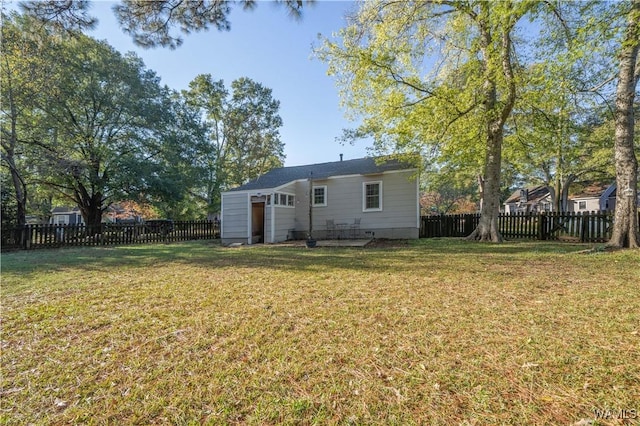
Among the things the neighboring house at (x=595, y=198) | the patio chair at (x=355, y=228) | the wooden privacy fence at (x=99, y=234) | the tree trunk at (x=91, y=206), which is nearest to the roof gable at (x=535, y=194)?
the neighboring house at (x=595, y=198)

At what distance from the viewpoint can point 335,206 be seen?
12.9 m

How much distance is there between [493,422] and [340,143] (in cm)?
1890

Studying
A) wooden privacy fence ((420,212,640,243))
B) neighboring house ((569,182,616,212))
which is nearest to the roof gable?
neighboring house ((569,182,616,212))

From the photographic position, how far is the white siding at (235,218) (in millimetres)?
12188

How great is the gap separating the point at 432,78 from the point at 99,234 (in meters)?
15.8

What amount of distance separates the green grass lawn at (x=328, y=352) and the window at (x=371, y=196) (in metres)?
7.94

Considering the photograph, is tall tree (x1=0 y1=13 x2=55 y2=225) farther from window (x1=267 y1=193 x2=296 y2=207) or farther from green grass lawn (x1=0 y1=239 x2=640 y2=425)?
green grass lawn (x1=0 y1=239 x2=640 y2=425)

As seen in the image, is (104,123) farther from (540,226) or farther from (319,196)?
(540,226)

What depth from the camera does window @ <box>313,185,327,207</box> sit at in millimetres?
13141

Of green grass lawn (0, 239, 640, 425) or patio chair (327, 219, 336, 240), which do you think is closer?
green grass lawn (0, 239, 640, 425)

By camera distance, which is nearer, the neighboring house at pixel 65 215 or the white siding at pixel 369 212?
the white siding at pixel 369 212

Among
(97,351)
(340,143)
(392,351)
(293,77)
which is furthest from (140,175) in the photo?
(392,351)

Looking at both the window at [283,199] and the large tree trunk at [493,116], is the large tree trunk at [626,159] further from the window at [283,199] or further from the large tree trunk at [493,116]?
the window at [283,199]

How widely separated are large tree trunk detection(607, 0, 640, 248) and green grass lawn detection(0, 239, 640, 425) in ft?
12.9
